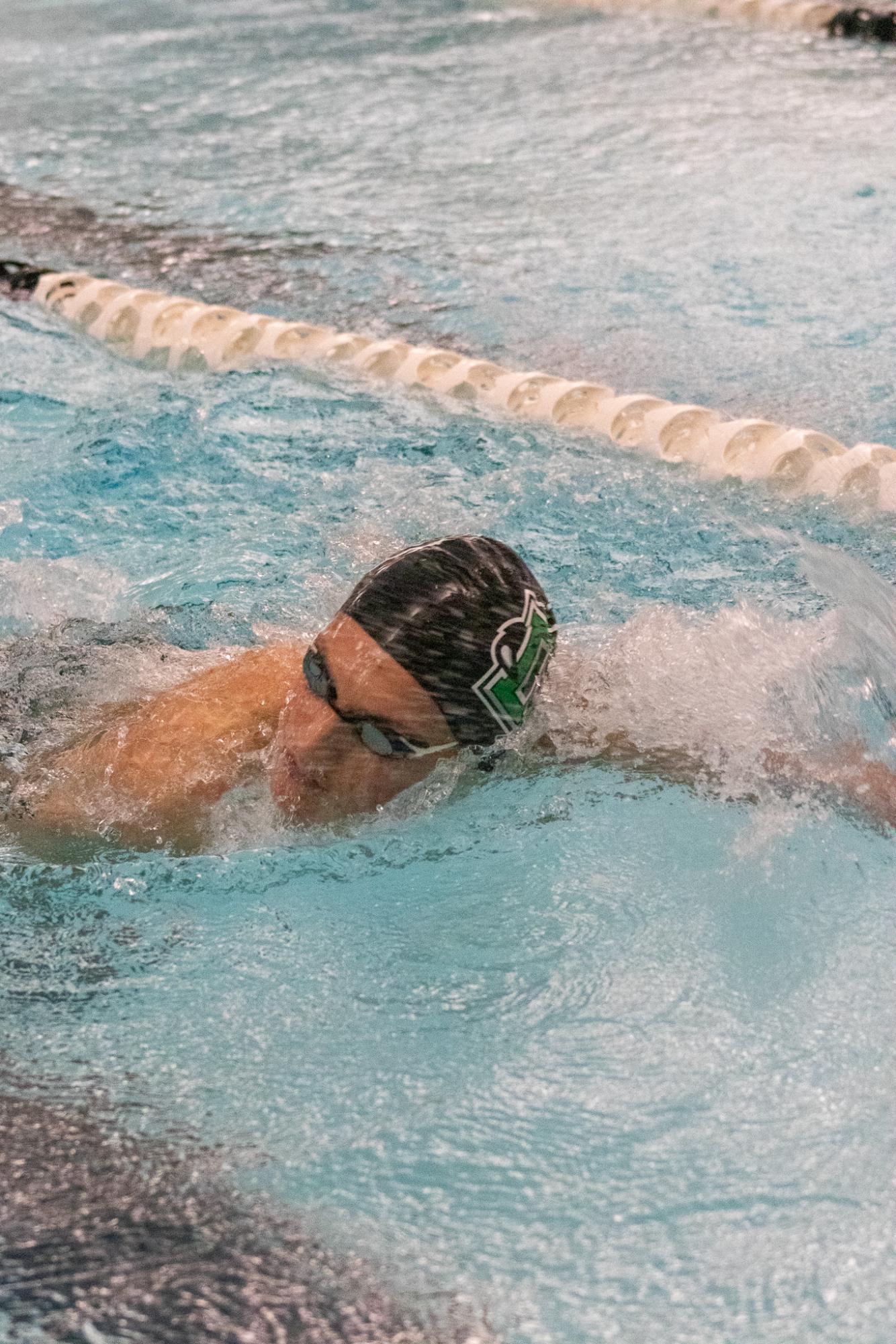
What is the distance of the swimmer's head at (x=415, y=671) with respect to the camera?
6.47 feet

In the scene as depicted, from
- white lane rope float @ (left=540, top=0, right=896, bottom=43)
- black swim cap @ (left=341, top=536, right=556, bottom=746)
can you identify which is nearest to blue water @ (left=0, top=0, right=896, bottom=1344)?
black swim cap @ (left=341, top=536, right=556, bottom=746)

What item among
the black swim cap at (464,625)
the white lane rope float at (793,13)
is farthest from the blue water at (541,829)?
the white lane rope float at (793,13)

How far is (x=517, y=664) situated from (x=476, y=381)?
8.00ft

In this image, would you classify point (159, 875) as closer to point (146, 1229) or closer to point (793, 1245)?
point (146, 1229)

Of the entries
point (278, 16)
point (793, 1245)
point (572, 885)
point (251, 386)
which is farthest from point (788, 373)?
point (278, 16)

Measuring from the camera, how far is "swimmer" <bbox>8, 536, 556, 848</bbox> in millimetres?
1979

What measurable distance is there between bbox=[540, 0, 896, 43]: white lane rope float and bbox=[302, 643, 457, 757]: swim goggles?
7.74m

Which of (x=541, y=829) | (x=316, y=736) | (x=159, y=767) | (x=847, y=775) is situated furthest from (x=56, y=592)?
(x=847, y=775)

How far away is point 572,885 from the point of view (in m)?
2.13

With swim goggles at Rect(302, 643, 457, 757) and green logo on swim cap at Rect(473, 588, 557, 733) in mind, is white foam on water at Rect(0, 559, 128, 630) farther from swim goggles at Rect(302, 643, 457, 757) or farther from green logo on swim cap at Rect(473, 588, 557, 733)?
green logo on swim cap at Rect(473, 588, 557, 733)

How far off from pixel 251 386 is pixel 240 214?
215 centimetres

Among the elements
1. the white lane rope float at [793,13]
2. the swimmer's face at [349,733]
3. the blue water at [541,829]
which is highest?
the white lane rope float at [793,13]

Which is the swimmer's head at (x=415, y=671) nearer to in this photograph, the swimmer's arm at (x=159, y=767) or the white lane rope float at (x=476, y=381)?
the swimmer's arm at (x=159, y=767)

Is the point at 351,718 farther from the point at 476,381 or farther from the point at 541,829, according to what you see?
the point at 476,381
